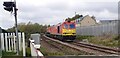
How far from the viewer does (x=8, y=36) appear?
1933 centimetres

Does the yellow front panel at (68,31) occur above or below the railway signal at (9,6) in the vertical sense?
below

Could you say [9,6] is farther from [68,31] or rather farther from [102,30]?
[102,30]

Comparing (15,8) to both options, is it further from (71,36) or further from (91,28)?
(91,28)

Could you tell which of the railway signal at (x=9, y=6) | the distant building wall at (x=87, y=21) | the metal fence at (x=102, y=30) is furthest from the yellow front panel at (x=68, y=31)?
the distant building wall at (x=87, y=21)

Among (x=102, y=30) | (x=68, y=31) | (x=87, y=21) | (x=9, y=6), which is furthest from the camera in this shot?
(x=87, y=21)

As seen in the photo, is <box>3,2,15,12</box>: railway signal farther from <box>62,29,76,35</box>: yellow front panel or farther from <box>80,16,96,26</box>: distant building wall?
<box>80,16,96,26</box>: distant building wall

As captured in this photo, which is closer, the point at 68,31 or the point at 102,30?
the point at 68,31

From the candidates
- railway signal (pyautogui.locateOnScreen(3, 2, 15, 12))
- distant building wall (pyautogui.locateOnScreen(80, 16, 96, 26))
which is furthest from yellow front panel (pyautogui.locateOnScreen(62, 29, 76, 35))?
distant building wall (pyautogui.locateOnScreen(80, 16, 96, 26))

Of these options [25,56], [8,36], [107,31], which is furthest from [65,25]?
[25,56]

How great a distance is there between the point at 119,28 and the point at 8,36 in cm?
2748

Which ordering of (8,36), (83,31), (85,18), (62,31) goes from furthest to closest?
(85,18), (83,31), (62,31), (8,36)

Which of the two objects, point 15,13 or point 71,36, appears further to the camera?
point 71,36

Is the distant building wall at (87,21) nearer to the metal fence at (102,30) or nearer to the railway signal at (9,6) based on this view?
the metal fence at (102,30)

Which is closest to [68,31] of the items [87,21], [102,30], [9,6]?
[102,30]
